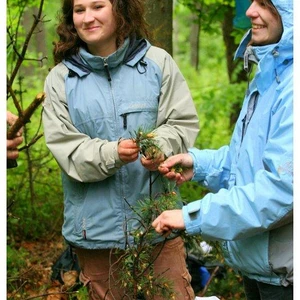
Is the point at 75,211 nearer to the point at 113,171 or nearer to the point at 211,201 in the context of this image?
the point at 113,171

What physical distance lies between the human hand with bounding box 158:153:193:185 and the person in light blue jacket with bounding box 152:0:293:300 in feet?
0.97

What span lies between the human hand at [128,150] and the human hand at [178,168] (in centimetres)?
17

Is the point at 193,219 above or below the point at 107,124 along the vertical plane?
below

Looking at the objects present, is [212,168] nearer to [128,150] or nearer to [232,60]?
[128,150]

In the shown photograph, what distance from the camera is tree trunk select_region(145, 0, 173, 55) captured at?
4871 millimetres

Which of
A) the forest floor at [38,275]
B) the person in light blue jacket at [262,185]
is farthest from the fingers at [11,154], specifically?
the forest floor at [38,275]

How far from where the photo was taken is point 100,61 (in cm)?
358

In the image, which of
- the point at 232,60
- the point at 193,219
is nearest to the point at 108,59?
the point at 193,219

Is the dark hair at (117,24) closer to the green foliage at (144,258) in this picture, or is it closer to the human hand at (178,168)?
the human hand at (178,168)

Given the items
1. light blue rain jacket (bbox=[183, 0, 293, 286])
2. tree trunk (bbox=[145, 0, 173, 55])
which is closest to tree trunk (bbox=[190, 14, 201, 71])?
tree trunk (bbox=[145, 0, 173, 55])

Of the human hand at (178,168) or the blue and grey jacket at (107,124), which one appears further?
the blue and grey jacket at (107,124)

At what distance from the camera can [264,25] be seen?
288 cm

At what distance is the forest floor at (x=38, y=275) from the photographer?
476 centimetres

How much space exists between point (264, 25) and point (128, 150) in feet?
3.09
